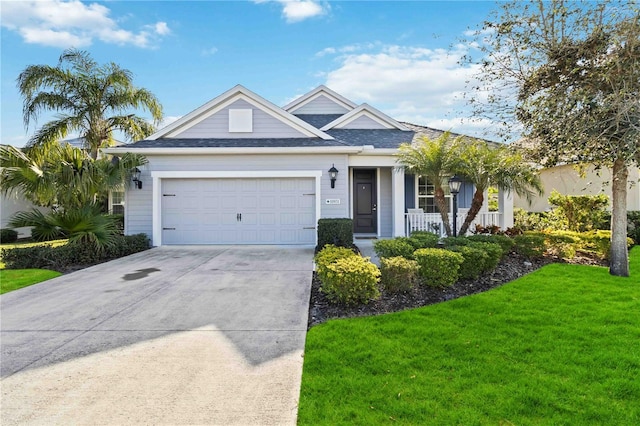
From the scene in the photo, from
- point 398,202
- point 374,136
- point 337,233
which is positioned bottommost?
point 337,233

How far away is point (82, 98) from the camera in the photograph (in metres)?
13.4

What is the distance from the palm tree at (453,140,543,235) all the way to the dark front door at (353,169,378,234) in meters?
4.25

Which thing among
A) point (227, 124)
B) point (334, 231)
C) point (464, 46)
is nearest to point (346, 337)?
point (334, 231)

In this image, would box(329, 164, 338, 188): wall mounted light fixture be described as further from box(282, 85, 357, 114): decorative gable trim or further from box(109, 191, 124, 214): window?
box(109, 191, 124, 214): window

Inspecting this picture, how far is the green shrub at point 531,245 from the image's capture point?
26.2 feet

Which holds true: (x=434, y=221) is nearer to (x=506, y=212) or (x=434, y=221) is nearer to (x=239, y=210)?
(x=506, y=212)

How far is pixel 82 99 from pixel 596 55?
16.3 metres

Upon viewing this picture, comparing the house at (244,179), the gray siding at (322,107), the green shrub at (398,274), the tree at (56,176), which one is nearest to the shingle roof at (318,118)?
the gray siding at (322,107)

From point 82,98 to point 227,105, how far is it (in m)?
6.74

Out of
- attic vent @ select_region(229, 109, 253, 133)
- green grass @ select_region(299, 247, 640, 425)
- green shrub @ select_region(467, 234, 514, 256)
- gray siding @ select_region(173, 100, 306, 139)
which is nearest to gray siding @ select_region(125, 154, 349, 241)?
gray siding @ select_region(173, 100, 306, 139)

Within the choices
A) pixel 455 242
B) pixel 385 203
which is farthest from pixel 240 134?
pixel 455 242

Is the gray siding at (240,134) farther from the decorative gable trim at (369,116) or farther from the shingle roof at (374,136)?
the decorative gable trim at (369,116)

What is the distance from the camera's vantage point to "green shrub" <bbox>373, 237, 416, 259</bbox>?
254 inches

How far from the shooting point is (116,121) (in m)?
14.2
